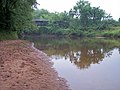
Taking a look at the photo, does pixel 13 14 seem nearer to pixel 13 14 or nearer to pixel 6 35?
pixel 13 14

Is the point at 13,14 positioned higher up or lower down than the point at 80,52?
higher up

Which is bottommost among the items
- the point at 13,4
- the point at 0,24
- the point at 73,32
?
the point at 73,32

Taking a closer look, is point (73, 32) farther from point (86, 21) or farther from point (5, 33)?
point (5, 33)

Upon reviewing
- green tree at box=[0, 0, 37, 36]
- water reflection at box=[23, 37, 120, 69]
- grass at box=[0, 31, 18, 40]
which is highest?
green tree at box=[0, 0, 37, 36]

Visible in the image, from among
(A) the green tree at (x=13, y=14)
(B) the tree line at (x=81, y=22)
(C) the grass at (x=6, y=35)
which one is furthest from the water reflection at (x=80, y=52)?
(B) the tree line at (x=81, y=22)

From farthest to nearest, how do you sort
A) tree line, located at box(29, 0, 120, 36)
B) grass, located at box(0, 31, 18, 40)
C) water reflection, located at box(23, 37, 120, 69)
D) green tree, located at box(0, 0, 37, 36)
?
tree line, located at box(29, 0, 120, 36) < grass, located at box(0, 31, 18, 40) < green tree, located at box(0, 0, 37, 36) < water reflection, located at box(23, 37, 120, 69)

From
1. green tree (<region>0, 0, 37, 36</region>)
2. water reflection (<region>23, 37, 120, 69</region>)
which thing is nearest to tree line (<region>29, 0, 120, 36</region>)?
water reflection (<region>23, 37, 120, 69</region>)

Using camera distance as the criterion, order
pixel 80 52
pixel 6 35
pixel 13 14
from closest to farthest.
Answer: pixel 80 52, pixel 13 14, pixel 6 35

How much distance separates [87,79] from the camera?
13.1 metres

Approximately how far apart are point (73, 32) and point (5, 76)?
6578 centimetres

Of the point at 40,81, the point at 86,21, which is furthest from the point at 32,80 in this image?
the point at 86,21

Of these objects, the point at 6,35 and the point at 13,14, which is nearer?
the point at 13,14

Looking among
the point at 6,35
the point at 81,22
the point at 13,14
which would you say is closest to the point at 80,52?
the point at 13,14

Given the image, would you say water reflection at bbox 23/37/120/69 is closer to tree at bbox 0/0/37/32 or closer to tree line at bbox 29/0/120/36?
tree at bbox 0/0/37/32
